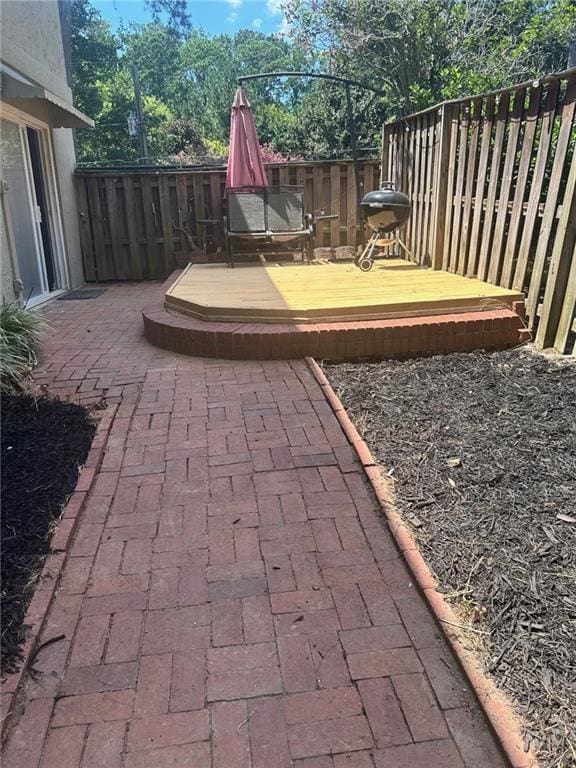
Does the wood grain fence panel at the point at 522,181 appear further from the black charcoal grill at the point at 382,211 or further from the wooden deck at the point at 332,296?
the black charcoal grill at the point at 382,211

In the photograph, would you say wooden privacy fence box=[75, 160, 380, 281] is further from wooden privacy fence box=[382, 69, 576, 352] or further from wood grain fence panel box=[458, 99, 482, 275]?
wood grain fence panel box=[458, 99, 482, 275]

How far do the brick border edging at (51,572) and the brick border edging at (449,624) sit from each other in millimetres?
→ 1230

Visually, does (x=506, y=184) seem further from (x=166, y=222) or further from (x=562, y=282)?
(x=166, y=222)

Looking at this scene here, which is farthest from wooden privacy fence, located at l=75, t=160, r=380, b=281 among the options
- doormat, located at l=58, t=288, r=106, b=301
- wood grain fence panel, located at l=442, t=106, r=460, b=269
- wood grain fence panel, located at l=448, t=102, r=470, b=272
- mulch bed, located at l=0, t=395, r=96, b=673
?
mulch bed, located at l=0, t=395, r=96, b=673

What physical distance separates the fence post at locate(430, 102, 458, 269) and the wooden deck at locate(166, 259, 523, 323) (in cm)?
29

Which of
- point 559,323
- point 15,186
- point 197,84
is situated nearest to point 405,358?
point 559,323

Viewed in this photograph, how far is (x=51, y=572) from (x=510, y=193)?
449 centimetres

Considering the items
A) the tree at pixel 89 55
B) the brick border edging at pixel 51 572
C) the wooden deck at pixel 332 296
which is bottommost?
the brick border edging at pixel 51 572

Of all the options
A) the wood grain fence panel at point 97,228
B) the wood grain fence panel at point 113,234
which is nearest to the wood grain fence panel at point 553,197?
the wood grain fence panel at point 113,234

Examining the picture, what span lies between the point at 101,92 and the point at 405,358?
35119 mm

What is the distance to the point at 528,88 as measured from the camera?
169 inches

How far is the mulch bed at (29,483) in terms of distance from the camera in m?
1.79

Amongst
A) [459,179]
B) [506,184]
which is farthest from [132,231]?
[506,184]

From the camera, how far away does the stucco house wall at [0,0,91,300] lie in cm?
558
